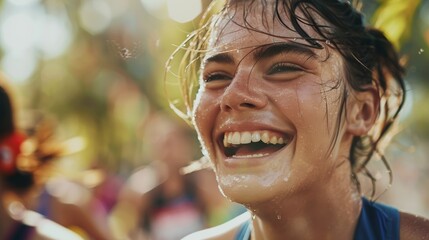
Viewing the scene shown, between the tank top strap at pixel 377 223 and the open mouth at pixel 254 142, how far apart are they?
0.49 metres

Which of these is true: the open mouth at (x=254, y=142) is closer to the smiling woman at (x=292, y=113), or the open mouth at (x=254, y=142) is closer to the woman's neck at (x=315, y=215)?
the smiling woman at (x=292, y=113)

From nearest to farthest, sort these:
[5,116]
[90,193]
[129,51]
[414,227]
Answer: [414,227] < [129,51] < [5,116] < [90,193]

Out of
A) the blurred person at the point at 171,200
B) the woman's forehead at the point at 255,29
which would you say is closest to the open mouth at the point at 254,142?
the woman's forehead at the point at 255,29

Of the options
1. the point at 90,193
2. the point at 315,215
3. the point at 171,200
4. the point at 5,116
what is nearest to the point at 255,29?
the point at 315,215

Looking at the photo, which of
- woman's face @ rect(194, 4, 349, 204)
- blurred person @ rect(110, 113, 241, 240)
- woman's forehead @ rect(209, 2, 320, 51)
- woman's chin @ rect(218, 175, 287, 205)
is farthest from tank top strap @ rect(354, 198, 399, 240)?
blurred person @ rect(110, 113, 241, 240)

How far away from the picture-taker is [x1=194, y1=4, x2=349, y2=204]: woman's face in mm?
2684

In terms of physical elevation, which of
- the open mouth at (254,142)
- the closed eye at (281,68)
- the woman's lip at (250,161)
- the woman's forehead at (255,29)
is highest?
the woman's forehead at (255,29)

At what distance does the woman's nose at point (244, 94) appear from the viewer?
2684 millimetres

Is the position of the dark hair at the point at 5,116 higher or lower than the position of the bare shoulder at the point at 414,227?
higher

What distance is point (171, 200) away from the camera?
6902mm

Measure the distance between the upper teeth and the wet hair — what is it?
10.6 inches

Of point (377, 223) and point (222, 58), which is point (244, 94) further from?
point (377, 223)

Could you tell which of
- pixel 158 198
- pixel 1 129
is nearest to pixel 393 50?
pixel 1 129

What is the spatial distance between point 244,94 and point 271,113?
0.11 m
